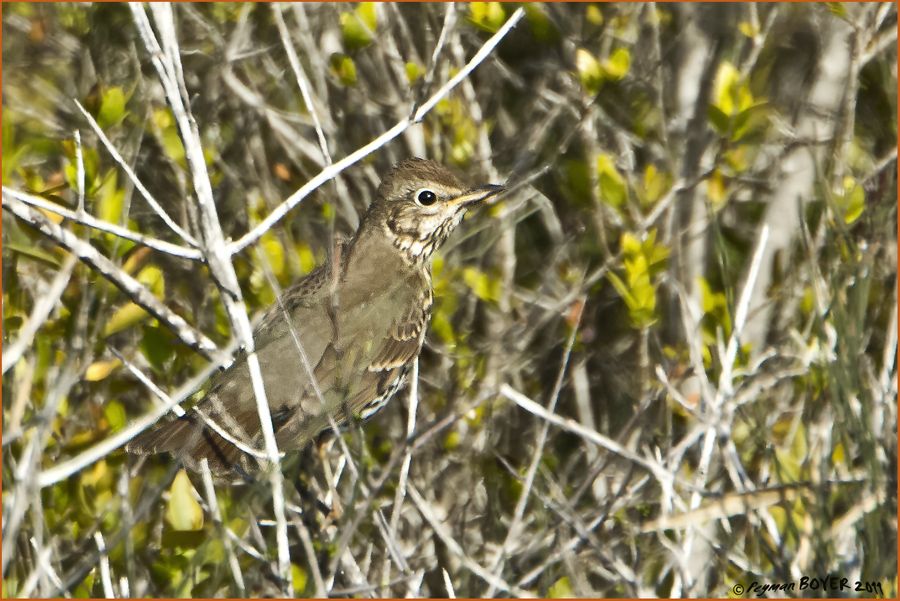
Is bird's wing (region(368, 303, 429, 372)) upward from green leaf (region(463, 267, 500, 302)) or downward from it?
downward

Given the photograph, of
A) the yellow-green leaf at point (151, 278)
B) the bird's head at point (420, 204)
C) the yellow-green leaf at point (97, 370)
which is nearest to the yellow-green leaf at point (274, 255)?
the bird's head at point (420, 204)

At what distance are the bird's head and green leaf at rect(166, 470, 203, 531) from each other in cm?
172

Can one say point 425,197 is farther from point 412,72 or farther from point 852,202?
point 852,202

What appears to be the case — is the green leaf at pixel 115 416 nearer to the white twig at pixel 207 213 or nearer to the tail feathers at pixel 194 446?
the tail feathers at pixel 194 446

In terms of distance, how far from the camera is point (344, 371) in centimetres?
525

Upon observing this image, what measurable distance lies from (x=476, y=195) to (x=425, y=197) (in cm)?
33

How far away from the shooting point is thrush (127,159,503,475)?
16.0ft

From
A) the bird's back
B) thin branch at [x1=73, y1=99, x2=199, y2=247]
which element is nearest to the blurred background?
thin branch at [x1=73, y1=99, x2=199, y2=247]

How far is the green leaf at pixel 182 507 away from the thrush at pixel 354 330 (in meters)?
0.17

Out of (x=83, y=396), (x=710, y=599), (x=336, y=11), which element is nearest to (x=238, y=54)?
(x=336, y=11)

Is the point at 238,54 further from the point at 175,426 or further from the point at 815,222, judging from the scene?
the point at 815,222

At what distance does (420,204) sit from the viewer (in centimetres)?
577

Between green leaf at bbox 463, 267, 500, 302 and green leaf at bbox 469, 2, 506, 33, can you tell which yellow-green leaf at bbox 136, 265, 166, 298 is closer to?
green leaf at bbox 463, 267, 500, 302

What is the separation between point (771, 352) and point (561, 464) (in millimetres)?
2035
